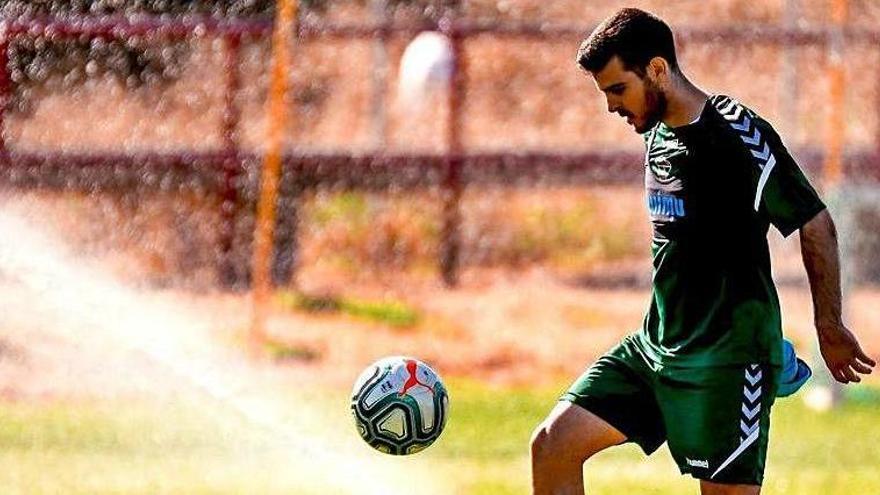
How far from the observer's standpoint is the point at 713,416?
17.9ft

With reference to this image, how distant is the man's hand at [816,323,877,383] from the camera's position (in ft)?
17.3

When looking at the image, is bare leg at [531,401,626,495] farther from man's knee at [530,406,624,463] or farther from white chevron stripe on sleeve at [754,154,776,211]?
white chevron stripe on sleeve at [754,154,776,211]

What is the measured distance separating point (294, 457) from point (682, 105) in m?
4.01

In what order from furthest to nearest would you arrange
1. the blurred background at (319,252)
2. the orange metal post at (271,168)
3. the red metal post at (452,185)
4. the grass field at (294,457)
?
the red metal post at (452,185) < the orange metal post at (271,168) < the blurred background at (319,252) < the grass field at (294,457)

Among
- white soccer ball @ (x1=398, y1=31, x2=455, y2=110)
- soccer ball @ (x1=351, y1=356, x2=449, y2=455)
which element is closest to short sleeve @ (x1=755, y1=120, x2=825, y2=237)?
soccer ball @ (x1=351, y1=356, x2=449, y2=455)

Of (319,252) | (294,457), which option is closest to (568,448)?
(294,457)

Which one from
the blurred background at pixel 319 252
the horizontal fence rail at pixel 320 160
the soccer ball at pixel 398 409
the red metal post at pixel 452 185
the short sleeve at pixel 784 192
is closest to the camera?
the short sleeve at pixel 784 192

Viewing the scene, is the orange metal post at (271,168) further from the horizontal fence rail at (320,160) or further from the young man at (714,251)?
the young man at (714,251)

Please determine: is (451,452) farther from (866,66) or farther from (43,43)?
(866,66)

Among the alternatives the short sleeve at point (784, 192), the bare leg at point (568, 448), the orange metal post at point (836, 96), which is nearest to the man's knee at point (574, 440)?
the bare leg at point (568, 448)

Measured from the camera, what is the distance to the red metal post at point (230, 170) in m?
13.2

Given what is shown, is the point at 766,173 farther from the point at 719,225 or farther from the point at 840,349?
the point at 840,349

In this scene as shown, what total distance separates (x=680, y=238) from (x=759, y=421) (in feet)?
1.73

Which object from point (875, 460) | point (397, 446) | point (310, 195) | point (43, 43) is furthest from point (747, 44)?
point (397, 446)
